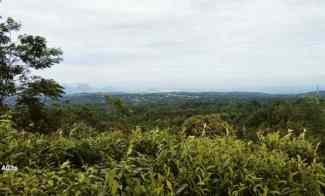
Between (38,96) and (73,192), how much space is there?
11925mm

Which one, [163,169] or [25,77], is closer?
[163,169]

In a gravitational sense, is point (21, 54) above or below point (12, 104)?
above

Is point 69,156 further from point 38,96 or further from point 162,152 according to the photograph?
point 38,96

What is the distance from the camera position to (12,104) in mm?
13406

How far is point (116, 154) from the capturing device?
3273mm

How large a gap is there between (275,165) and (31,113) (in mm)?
11435

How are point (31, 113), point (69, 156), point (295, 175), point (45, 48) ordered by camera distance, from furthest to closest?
point (45, 48), point (31, 113), point (69, 156), point (295, 175)

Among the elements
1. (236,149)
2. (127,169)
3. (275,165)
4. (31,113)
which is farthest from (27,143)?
(31,113)

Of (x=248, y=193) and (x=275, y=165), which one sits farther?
(x=275, y=165)

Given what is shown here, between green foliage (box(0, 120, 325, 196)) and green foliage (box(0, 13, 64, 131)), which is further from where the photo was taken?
green foliage (box(0, 13, 64, 131))

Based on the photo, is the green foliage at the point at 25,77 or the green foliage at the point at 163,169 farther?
the green foliage at the point at 25,77

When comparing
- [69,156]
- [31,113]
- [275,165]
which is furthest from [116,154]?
[31,113]

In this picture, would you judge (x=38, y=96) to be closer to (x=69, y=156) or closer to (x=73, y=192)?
(x=69, y=156)

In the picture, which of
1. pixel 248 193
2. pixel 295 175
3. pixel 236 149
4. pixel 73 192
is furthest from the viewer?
pixel 236 149
